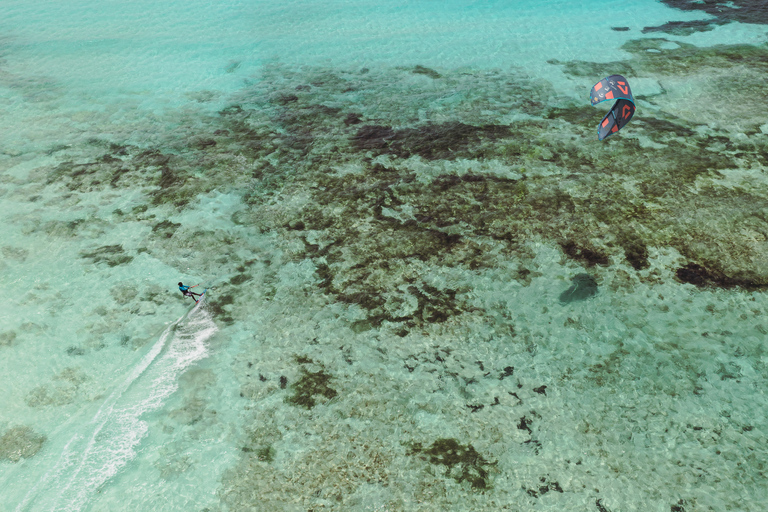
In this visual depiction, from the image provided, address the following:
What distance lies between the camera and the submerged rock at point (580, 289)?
4520 mm

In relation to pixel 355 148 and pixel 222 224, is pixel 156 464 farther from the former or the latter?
pixel 355 148

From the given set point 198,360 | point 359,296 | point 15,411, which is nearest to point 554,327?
point 359,296

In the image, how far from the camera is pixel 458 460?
343cm

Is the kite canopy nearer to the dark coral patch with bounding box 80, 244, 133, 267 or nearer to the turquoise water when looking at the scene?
the turquoise water

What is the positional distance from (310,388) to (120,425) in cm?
132

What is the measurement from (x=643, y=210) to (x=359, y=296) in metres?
→ 2.93

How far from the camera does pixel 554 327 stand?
4297mm

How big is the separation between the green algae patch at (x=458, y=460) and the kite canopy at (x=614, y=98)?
3.28 m

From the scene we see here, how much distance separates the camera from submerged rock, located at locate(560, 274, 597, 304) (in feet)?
14.8

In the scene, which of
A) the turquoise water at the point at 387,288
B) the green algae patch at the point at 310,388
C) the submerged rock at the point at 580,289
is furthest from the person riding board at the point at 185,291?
the submerged rock at the point at 580,289

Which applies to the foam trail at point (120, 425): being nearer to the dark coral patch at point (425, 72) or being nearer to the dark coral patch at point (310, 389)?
the dark coral patch at point (310, 389)

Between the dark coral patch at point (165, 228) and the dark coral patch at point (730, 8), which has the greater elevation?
the dark coral patch at point (730, 8)

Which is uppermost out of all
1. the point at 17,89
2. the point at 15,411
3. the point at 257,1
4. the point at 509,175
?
the point at 257,1

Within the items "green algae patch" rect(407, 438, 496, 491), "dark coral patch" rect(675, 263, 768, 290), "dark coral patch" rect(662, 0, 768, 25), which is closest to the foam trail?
"green algae patch" rect(407, 438, 496, 491)
